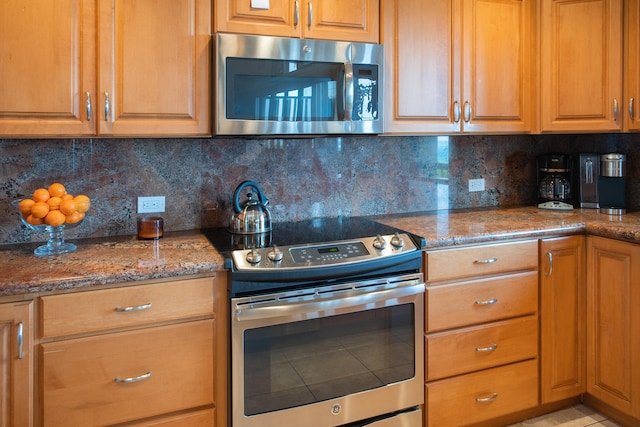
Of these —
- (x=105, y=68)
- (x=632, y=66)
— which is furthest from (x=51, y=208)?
(x=632, y=66)

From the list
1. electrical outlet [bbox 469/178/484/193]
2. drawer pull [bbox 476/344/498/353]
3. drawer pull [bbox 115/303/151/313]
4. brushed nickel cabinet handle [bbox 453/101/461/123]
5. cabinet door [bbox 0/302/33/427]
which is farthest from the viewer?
electrical outlet [bbox 469/178/484/193]

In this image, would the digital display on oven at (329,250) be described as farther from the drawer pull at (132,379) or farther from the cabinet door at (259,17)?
the cabinet door at (259,17)

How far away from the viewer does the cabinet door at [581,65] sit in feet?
8.61

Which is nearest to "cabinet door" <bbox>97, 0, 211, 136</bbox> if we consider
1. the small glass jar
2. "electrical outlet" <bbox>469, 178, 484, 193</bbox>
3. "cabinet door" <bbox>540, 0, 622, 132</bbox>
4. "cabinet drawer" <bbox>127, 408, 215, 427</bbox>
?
the small glass jar

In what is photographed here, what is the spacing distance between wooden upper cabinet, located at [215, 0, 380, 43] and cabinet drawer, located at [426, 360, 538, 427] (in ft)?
5.21

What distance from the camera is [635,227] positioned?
2.29 metres

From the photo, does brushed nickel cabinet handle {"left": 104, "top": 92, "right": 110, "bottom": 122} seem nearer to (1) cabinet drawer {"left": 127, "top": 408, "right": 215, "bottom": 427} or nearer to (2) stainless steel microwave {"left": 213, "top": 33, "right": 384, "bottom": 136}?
(2) stainless steel microwave {"left": 213, "top": 33, "right": 384, "bottom": 136}

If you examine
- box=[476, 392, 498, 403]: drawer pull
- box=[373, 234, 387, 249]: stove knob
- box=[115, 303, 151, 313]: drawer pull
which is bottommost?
box=[476, 392, 498, 403]: drawer pull

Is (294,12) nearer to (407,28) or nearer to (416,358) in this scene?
(407,28)

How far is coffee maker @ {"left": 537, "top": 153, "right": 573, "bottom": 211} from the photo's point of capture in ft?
9.50

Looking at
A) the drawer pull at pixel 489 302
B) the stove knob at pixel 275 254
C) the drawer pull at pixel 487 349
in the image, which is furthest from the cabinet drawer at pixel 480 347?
the stove knob at pixel 275 254

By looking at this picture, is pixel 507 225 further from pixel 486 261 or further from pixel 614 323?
pixel 614 323

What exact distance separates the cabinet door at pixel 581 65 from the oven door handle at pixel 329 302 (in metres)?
1.33

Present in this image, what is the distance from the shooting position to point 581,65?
2660mm
